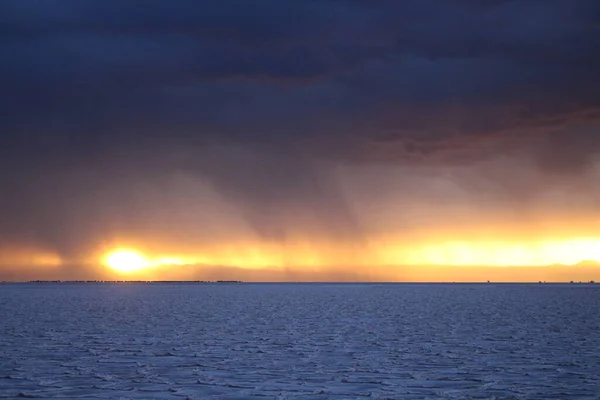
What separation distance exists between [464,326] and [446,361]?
32.0 metres

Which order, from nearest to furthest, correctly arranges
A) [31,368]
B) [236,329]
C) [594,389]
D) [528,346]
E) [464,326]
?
[594,389] < [31,368] < [528,346] < [236,329] < [464,326]

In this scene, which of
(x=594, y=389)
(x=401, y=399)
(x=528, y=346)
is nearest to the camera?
(x=401, y=399)

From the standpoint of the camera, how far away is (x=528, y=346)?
173ft

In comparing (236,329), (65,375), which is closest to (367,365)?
(65,375)

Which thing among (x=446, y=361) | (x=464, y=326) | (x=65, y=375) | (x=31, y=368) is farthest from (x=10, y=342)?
(x=464, y=326)

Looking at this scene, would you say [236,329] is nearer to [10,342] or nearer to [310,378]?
[10,342]

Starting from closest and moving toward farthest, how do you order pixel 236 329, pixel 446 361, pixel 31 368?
1. pixel 31 368
2. pixel 446 361
3. pixel 236 329

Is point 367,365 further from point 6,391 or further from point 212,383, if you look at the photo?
point 6,391

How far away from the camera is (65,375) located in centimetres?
3750

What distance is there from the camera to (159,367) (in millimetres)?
40594

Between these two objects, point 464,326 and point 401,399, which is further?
point 464,326

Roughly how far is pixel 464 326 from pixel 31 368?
47394 millimetres

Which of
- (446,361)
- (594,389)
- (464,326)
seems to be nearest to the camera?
(594,389)

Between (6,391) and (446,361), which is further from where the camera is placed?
(446,361)
